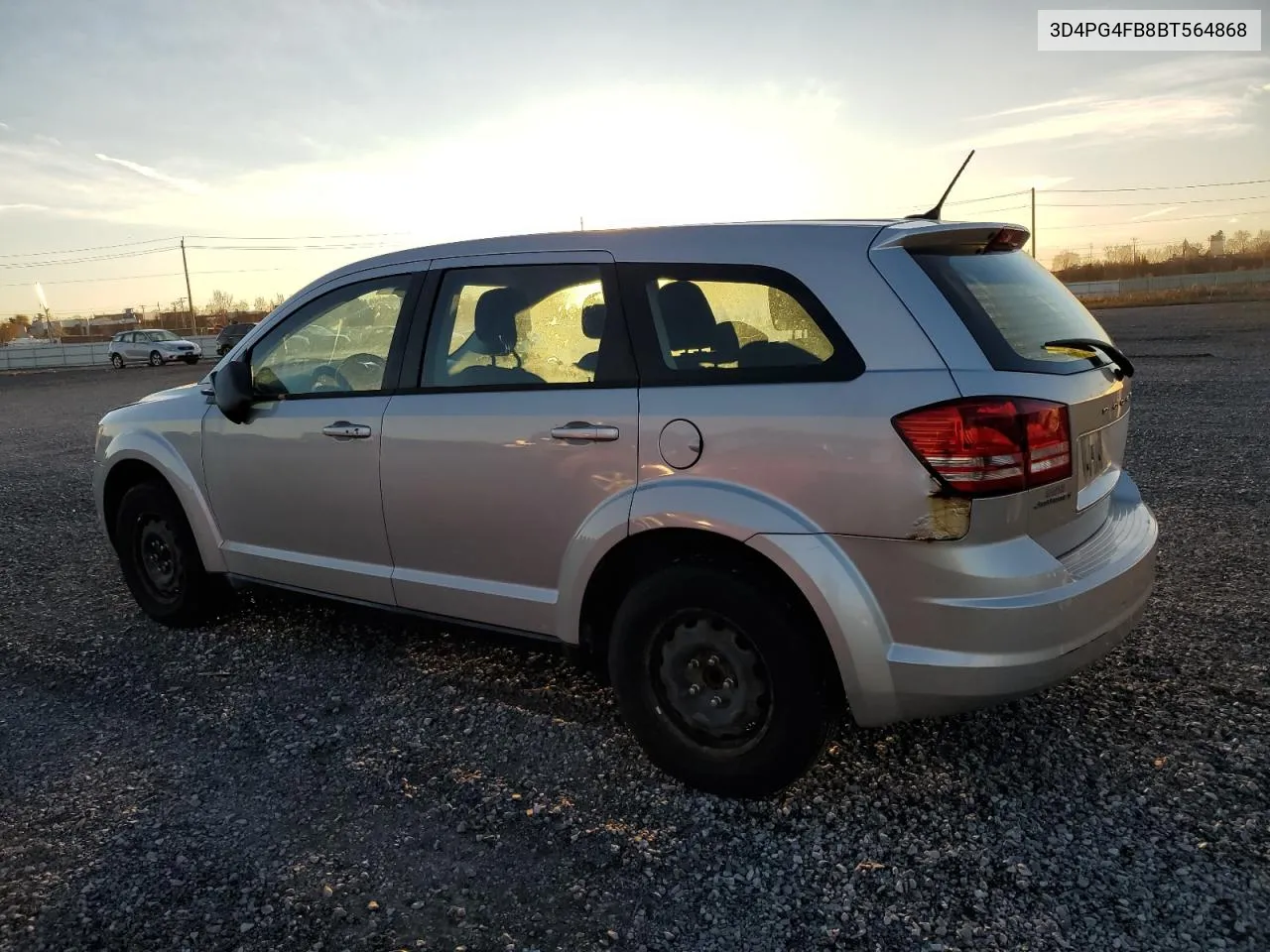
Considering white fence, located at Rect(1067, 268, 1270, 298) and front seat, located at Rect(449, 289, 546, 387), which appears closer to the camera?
front seat, located at Rect(449, 289, 546, 387)

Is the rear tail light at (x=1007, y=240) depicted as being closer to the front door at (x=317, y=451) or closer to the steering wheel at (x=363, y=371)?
the front door at (x=317, y=451)

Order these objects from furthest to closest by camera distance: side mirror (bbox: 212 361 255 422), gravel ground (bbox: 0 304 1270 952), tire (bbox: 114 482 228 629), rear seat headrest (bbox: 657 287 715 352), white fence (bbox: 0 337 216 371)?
white fence (bbox: 0 337 216 371) < tire (bbox: 114 482 228 629) < side mirror (bbox: 212 361 255 422) < rear seat headrest (bbox: 657 287 715 352) < gravel ground (bbox: 0 304 1270 952)

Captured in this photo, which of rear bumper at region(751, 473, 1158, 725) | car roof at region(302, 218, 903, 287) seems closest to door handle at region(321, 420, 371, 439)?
car roof at region(302, 218, 903, 287)

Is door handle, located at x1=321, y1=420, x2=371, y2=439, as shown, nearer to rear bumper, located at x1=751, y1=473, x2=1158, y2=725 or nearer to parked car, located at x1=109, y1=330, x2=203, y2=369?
rear bumper, located at x1=751, y1=473, x2=1158, y2=725

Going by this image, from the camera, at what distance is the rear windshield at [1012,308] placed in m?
2.66

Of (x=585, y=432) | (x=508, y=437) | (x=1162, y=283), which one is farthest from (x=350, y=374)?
(x=1162, y=283)

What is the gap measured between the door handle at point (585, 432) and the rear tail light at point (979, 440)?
37.2 inches

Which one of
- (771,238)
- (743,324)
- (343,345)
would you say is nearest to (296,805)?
(343,345)

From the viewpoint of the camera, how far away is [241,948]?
93.0 inches

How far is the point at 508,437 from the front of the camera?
3.25m

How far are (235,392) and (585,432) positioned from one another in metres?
1.95

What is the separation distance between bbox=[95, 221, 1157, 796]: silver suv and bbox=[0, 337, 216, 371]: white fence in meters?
46.0

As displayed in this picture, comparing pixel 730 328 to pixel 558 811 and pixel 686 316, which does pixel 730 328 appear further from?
pixel 558 811

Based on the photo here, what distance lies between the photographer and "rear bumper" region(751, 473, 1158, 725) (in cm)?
251
